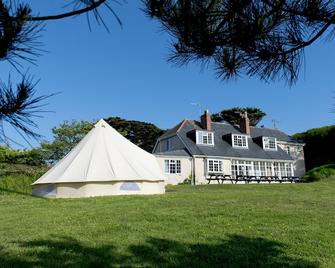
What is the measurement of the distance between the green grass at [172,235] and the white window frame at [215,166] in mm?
21735

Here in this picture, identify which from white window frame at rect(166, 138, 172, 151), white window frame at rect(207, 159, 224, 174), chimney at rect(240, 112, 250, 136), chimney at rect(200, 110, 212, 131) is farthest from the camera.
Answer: chimney at rect(240, 112, 250, 136)

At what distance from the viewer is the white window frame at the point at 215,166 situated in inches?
1382

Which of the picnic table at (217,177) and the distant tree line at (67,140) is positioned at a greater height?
the distant tree line at (67,140)

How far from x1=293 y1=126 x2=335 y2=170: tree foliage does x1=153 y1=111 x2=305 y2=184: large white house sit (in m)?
1.17

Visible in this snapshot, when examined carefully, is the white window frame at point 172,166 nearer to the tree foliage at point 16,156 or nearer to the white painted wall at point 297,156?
the tree foliage at point 16,156

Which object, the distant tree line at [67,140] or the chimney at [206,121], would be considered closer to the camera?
the distant tree line at [67,140]

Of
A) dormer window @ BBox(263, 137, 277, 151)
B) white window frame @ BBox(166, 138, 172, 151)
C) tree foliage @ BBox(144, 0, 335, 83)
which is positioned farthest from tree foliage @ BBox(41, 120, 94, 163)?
tree foliage @ BBox(144, 0, 335, 83)

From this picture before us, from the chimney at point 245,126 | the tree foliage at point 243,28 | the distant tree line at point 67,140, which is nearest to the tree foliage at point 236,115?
the distant tree line at point 67,140

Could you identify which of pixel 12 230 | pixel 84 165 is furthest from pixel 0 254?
pixel 84 165

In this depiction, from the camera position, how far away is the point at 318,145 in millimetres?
40906

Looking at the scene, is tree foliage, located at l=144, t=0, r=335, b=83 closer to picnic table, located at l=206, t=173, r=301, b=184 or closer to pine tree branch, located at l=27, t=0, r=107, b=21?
pine tree branch, located at l=27, t=0, r=107, b=21

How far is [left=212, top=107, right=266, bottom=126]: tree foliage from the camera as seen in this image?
5354cm

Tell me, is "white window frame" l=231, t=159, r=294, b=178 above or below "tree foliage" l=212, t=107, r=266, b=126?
below

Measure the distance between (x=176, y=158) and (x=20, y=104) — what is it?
31.6m
